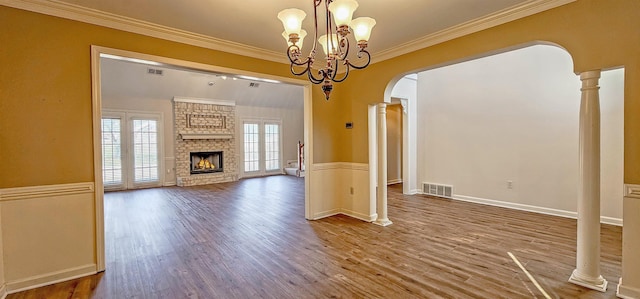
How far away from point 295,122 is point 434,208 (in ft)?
23.9

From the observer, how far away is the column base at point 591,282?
2.40 m

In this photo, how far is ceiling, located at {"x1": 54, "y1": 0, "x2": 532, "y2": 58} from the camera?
261 centimetres

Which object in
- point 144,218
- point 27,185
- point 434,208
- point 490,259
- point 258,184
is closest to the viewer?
point 27,185

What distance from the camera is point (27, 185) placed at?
251 centimetres

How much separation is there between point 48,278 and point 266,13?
3.21 meters

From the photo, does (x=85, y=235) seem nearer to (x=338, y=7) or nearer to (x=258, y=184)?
(x=338, y=7)

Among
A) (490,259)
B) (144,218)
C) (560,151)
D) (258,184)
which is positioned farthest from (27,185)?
(560,151)

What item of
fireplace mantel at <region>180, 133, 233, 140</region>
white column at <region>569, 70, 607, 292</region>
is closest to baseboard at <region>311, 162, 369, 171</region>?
white column at <region>569, 70, 607, 292</region>

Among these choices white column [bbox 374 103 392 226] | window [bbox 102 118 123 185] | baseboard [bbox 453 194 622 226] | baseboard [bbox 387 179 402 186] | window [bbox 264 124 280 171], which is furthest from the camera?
window [bbox 264 124 280 171]

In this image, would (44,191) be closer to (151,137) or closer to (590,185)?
(590,185)

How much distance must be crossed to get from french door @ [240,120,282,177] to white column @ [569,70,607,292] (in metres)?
9.14

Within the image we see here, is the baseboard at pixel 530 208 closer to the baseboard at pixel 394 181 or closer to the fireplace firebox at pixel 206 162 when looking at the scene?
the baseboard at pixel 394 181

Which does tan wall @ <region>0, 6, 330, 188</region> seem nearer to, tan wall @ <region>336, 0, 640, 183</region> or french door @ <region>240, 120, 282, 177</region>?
tan wall @ <region>336, 0, 640, 183</region>

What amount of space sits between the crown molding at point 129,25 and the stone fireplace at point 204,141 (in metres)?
5.75
